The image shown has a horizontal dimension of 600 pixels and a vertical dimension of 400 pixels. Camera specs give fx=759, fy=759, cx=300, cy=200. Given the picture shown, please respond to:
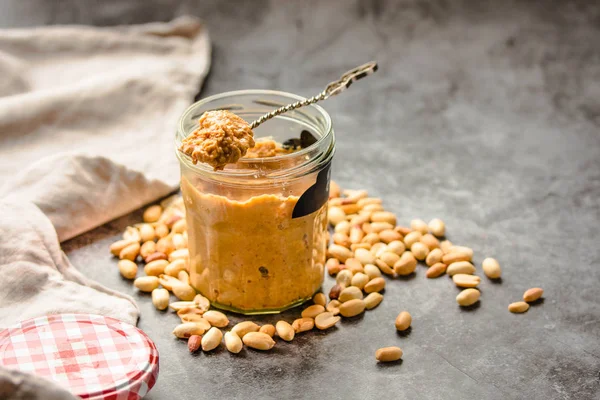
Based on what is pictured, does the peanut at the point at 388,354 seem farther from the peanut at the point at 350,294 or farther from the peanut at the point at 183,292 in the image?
the peanut at the point at 183,292

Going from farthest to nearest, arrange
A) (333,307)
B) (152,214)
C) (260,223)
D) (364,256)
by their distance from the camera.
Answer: (152,214), (364,256), (333,307), (260,223)

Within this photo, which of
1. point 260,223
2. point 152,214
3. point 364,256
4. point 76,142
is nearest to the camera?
point 260,223

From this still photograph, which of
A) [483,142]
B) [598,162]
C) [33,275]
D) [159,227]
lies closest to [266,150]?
[159,227]

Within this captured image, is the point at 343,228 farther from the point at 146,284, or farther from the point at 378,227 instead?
the point at 146,284

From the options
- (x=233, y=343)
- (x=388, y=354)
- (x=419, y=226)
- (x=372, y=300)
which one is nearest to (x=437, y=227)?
(x=419, y=226)

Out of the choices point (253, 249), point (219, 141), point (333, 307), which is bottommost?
point (333, 307)

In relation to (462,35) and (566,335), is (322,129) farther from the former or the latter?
(462,35)

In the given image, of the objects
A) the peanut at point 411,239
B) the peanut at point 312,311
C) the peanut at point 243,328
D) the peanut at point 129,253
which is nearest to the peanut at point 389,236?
the peanut at point 411,239

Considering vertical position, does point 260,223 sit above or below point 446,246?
above
